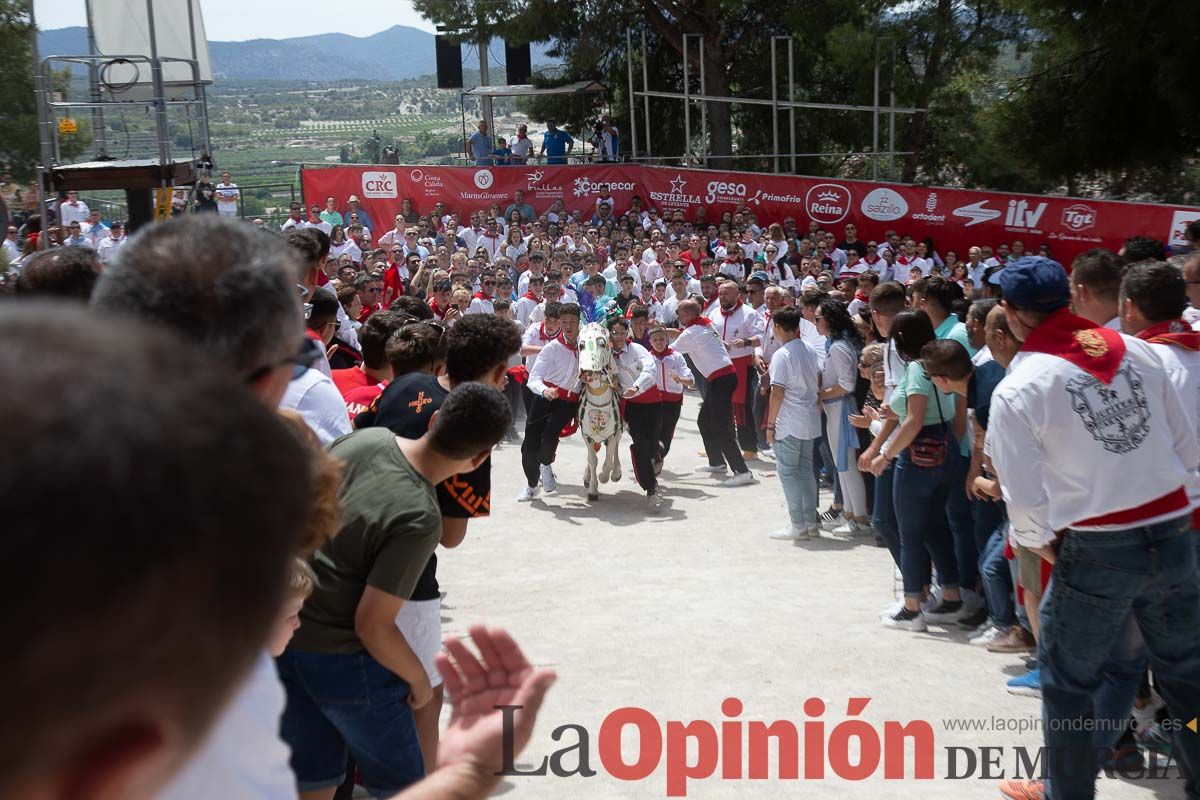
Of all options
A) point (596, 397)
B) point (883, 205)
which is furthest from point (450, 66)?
point (596, 397)

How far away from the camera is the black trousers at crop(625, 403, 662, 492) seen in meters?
10.7

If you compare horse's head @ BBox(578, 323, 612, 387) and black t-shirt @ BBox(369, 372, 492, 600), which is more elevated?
black t-shirt @ BBox(369, 372, 492, 600)

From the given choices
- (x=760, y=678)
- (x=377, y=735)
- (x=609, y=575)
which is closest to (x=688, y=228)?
(x=609, y=575)

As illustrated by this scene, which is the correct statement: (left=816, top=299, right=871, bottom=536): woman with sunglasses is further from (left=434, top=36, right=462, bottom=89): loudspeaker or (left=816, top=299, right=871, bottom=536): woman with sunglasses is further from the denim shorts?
(left=434, top=36, right=462, bottom=89): loudspeaker

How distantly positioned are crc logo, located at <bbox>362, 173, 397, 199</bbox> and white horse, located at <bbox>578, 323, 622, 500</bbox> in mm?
16123

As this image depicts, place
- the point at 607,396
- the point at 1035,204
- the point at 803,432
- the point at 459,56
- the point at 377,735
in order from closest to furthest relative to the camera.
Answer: the point at 377,735, the point at 803,432, the point at 607,396, the point at 1035,204, the point at 459,56

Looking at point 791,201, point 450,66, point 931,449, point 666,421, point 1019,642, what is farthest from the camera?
point 450,66

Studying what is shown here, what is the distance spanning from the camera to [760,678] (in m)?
6.14

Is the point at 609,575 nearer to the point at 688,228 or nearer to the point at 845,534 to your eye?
the point at 845,534

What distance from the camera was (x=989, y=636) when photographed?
6672mm

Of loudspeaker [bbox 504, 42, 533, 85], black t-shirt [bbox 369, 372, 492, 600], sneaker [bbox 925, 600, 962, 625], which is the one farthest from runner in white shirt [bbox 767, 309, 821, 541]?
loudspeaker [bbox 504, 42, 533, 85]

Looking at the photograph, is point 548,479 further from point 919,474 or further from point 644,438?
point 919,474

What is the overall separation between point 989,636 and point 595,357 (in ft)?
16.0

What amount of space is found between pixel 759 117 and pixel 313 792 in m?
30.3
